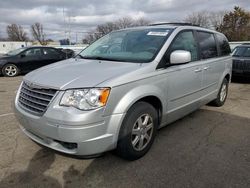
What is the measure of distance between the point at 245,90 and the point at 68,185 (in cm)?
703

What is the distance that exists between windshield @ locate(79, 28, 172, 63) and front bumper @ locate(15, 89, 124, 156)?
3.55ft

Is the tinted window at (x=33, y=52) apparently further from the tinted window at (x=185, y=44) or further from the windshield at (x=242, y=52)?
the tinted window at (x=185, y=44)

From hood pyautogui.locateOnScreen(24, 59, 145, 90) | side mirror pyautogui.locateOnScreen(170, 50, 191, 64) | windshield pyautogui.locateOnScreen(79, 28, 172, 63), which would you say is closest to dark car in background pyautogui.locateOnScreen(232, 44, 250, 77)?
windshield pyautogui.locateOnScreen(79, 28, 172, 63)

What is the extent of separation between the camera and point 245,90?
25.7 feet

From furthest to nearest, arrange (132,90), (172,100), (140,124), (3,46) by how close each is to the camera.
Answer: (3,46) < (172,100) < (140,124) < (132,90)

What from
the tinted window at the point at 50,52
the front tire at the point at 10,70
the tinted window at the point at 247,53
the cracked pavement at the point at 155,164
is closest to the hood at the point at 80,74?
the cracked pavement at the point at 155,164

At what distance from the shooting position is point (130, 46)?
369cm

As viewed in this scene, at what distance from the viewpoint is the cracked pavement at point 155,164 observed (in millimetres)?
2670

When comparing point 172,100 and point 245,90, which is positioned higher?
point 172,100

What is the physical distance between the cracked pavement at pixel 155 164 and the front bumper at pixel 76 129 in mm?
374

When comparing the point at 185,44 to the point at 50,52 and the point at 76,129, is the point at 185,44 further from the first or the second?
the point at 50,52

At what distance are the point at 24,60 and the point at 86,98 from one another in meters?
10.2

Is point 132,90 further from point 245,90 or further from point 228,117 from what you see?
point 245,90

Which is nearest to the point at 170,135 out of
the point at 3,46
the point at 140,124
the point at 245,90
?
the point at 140,124
